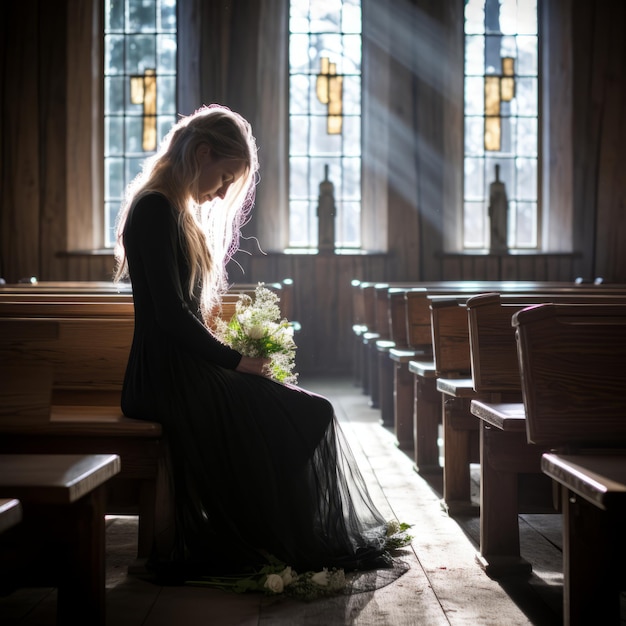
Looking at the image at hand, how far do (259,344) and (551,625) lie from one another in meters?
1.11

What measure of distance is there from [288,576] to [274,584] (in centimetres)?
5

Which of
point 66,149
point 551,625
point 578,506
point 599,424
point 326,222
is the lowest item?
point 551,625

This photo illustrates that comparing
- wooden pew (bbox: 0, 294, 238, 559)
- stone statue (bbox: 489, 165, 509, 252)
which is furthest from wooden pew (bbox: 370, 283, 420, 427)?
stone statue (bbox: 489, 165, 509, 252)

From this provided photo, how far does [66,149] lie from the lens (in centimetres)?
869

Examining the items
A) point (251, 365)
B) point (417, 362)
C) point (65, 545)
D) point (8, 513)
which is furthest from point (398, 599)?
point (417, 362)

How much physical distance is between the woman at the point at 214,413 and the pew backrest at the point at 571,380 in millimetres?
797

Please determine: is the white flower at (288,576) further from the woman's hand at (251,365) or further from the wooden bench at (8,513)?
the wooden bench at (8,513)

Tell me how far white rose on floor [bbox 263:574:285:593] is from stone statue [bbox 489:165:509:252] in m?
6.77

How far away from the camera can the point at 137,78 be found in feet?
30.1

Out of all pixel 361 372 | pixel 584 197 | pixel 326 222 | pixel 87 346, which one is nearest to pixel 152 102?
pixel 326 222

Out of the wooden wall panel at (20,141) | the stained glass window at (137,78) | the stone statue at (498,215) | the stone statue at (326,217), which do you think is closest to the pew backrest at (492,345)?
the stone statue at (326,217)

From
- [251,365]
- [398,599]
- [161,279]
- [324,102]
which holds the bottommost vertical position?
[398,599]

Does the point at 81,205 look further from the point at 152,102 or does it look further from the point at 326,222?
the point at 326,222

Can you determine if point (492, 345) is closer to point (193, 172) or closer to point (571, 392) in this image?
point (571, 392)
